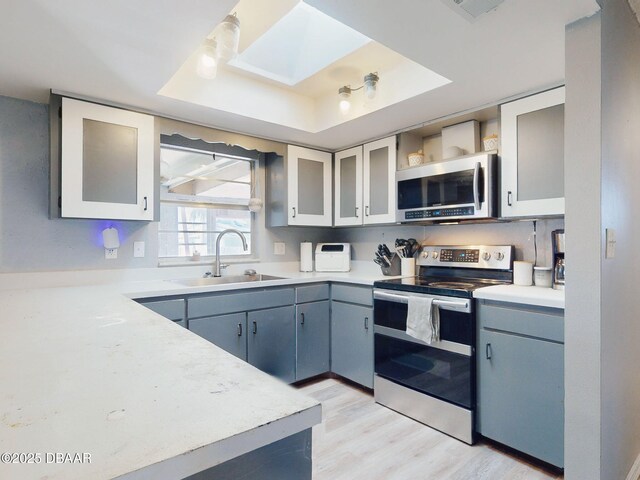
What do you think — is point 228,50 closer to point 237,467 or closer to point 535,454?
point 237,467

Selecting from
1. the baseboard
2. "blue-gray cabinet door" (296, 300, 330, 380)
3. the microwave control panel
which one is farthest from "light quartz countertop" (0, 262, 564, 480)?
the baseboard

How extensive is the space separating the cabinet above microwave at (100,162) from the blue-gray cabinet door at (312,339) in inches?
52.5

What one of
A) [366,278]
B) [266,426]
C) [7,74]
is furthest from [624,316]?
[7,74]

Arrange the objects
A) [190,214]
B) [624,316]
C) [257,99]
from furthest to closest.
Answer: [190,214] < [257,99] < [624,316]

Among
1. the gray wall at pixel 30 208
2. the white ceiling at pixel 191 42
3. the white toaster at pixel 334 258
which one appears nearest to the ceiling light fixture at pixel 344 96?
the white ceiling at pixel 191 42

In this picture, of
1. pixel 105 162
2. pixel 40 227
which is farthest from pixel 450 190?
pixel 40 227

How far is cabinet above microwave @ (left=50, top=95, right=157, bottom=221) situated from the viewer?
2045 millimetres

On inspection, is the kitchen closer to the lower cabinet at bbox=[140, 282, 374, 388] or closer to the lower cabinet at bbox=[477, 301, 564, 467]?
the lower cabinet at bbox=[477, 301, 564, 467]

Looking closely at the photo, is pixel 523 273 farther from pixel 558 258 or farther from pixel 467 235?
pixel 467 235

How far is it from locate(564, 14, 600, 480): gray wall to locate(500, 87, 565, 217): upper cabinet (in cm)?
63

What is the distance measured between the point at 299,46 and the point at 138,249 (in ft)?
5.84

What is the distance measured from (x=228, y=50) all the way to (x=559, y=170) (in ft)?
6.09

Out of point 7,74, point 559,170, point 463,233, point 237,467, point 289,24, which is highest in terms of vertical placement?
point 289,24

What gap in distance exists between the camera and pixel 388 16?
1401 millimetres
